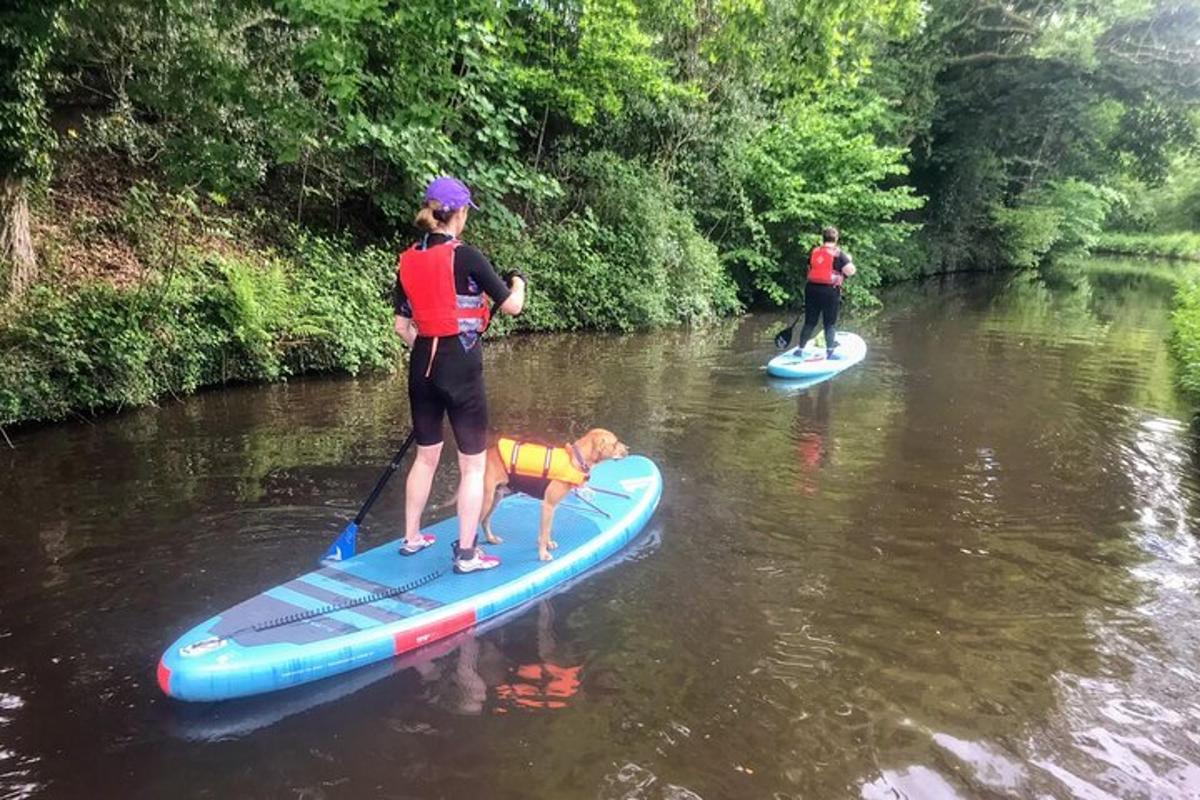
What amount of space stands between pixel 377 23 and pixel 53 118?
18.6 ft

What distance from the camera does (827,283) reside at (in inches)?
426

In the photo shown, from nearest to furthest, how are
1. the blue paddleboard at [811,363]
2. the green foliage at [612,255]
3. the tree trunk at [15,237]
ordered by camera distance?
the tree trunk at [15,237], the blue paddleboard at [811,363], the green foliage at [612,255]

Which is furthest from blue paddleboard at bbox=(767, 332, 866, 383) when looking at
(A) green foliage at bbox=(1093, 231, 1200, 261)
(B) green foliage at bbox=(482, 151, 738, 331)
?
(A) green foliage at bbox=(1093, 231, 1200, 261)

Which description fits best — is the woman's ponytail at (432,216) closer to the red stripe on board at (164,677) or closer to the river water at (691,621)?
the river water at (691,621)

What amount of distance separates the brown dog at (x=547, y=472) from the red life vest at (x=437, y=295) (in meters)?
0.82

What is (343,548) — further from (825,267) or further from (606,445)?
(825,267)

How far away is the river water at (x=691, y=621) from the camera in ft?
10.2

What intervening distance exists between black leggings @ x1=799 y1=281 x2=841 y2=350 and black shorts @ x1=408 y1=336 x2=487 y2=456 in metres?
7.60

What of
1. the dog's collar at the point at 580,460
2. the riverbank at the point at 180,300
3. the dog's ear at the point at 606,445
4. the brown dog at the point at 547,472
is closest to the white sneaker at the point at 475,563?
the brown dog at the point at 547,472

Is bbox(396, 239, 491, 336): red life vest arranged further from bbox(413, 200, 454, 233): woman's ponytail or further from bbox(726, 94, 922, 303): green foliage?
bbox(726, 94, 922, 303): green foliage

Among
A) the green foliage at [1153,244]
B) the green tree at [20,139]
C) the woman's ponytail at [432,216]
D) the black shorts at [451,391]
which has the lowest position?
the green foliage at [1153,244]

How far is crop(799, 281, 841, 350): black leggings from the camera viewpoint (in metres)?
10.9

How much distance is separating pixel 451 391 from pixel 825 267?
7.77m

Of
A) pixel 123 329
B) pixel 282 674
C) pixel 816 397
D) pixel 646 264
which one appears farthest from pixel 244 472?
pixel 646 264
